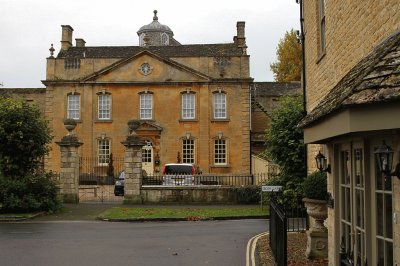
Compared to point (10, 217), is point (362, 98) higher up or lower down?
higher up

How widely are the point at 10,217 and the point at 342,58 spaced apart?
14.5 metres

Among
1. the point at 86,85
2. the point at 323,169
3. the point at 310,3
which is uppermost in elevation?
the point at 86,85

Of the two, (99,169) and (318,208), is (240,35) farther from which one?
(318,208)

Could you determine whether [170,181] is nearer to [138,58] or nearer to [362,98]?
[138,58]

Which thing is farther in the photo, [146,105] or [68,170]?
[146,105]

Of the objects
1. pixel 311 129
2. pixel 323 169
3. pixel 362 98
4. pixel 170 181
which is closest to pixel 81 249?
pixel 323 169

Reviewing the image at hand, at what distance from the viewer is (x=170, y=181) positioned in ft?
90.0

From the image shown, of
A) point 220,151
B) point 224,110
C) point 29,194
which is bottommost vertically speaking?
point 29,194

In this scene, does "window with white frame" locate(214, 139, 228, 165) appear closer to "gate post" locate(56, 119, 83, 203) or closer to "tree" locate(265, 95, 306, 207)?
"gate post" locate(56, 119, 83, 203)

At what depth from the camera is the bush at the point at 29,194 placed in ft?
66.4

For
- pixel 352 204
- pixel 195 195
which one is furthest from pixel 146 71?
pixel 352 204

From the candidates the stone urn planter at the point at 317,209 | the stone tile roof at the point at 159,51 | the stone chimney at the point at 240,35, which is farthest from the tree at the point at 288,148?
the stone chimney at the point at 240,35

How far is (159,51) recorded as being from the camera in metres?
44.1

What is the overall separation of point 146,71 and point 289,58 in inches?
825
